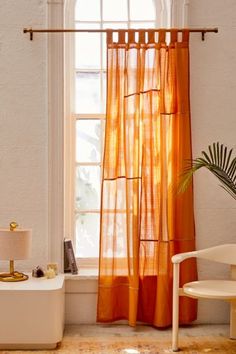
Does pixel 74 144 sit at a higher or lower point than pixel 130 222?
higher

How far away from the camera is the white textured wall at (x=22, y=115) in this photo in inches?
195

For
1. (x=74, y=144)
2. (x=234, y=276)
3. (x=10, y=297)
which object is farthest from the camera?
(x=74, y=144)

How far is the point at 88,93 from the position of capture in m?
5.27

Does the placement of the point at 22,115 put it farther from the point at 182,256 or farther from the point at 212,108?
the point at 182,256

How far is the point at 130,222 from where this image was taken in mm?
4836

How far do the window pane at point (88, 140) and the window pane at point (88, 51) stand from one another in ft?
1.63

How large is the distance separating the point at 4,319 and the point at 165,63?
2.37 meters

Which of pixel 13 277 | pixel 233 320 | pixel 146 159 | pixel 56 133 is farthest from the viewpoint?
pixel 56 133

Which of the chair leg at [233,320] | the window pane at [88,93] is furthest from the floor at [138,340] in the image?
the window pane at [88,93]

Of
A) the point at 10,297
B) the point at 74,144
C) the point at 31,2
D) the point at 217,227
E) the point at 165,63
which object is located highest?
the point at 31,2

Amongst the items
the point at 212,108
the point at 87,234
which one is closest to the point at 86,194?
the point at 87,234

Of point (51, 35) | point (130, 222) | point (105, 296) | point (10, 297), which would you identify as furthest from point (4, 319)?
point (51, 35)

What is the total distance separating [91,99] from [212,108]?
1.08 m

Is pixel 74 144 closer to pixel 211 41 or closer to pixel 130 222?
pixel 130 222
